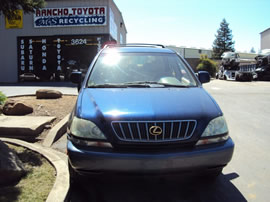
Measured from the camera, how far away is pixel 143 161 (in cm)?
250

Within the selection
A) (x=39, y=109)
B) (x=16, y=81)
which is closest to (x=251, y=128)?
(x=39, y=109)

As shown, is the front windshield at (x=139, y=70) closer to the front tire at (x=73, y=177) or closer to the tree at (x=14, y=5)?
the front tire at (x=73, y=177)

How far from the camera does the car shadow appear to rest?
293 cm

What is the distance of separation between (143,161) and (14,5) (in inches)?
139

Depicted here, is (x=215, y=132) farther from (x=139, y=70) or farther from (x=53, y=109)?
(x=53, y=109)

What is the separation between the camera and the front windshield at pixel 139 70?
12.6 ft

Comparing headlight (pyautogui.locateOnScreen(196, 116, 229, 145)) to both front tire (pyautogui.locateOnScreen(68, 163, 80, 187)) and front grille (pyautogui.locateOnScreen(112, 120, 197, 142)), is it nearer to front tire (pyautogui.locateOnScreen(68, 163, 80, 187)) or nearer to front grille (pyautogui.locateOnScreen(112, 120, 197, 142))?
front grille (pyautogui.locateOnScreen(112, 120, 197, 142))

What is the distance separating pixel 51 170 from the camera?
3387 millimetres

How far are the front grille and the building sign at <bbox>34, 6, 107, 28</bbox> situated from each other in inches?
695

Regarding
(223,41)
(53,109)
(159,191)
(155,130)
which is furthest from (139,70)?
(223,41)

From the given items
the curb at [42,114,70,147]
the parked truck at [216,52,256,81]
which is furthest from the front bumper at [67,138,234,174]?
the parked truck at [216,52,256,81]

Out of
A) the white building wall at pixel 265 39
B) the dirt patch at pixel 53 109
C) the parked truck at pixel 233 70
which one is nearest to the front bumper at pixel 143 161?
the dirt patch at pixel 53 109

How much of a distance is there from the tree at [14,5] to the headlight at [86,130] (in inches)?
103

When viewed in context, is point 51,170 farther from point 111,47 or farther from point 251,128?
point 251,128
